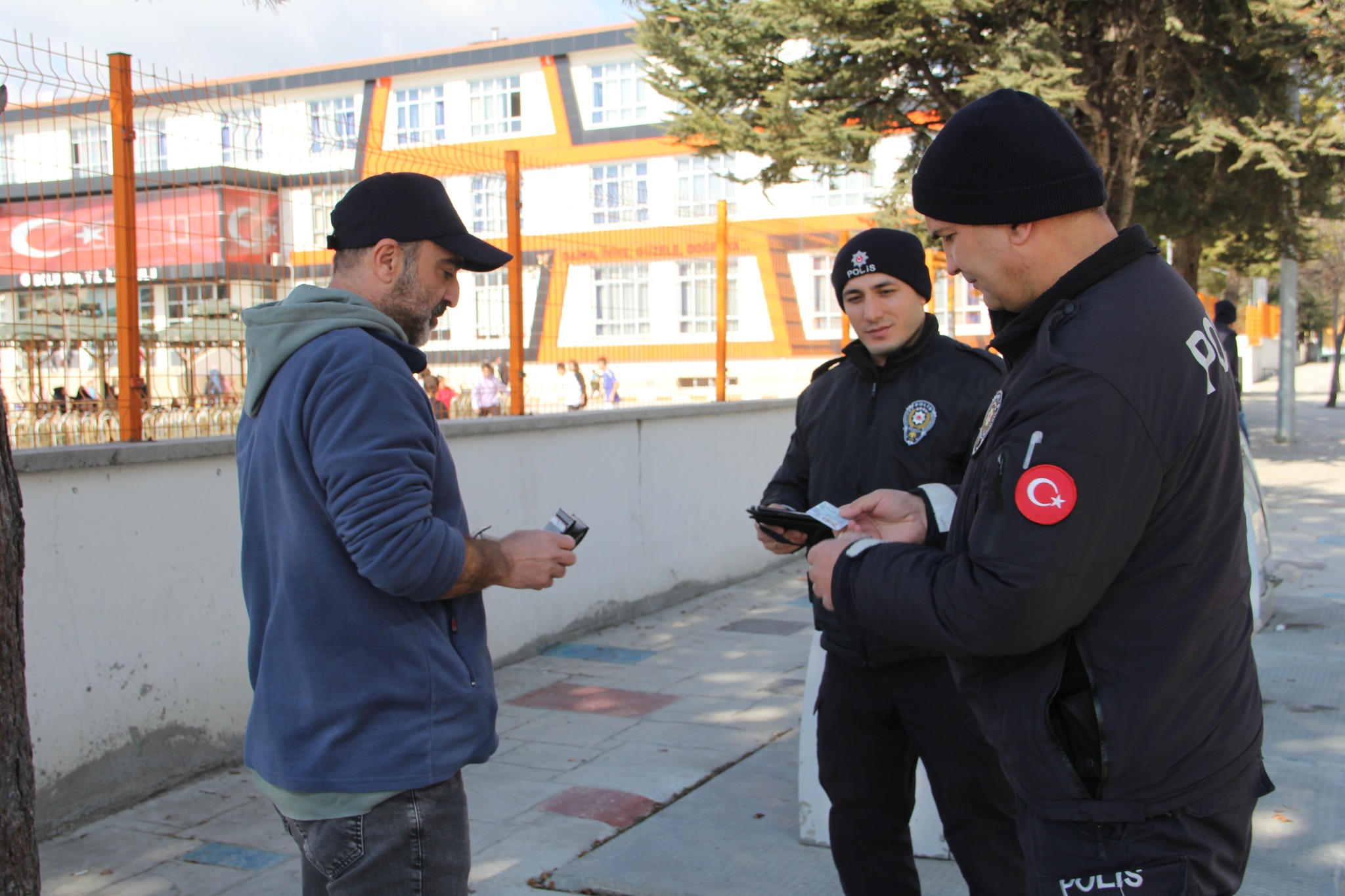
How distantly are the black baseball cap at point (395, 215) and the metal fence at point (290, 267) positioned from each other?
141cm

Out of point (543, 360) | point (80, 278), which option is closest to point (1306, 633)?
point (543, 360)

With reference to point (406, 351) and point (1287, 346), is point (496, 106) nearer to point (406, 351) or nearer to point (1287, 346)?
point (1287, 346)

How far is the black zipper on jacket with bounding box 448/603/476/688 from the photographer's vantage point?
2047mm

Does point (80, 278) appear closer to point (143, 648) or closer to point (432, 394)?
point (143, 648)

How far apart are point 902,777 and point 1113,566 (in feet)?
4.80

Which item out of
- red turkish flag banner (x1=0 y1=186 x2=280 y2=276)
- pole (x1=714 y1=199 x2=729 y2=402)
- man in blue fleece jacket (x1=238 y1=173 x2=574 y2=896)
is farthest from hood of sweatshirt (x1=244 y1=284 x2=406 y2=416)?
pole (x1=714 y1=199 x2=729 y2=402)

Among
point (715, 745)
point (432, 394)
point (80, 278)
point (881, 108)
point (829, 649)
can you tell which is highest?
point (881, 108)

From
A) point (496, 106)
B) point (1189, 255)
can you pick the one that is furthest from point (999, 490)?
point (496, 106)

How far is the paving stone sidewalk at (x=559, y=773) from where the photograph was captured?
12.5ft

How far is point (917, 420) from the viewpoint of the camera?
9.49 ft

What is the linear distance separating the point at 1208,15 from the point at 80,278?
44.0 feet

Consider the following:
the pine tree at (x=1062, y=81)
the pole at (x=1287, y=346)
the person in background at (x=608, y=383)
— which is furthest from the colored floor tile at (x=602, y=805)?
the pole at (x=1287, y=346)

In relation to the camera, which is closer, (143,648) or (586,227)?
(143,648)

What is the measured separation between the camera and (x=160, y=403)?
4777mm
